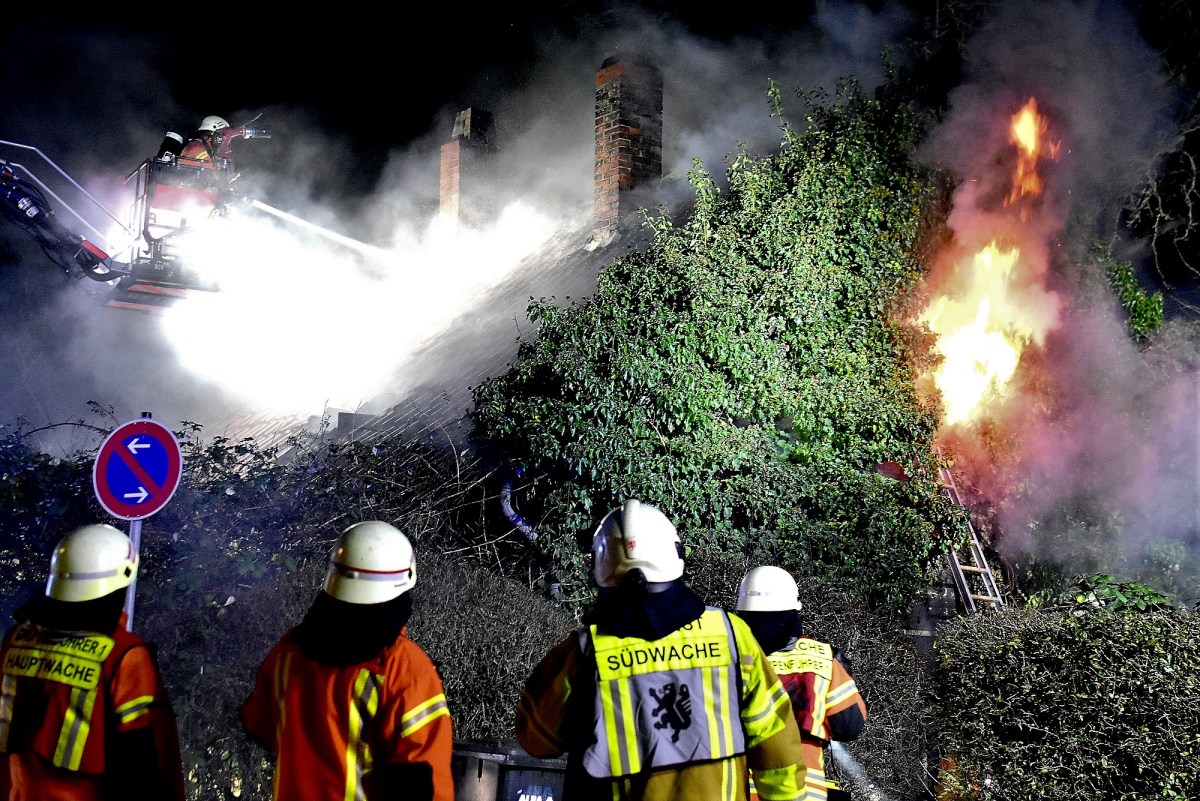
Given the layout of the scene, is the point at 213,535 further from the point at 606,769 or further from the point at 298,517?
the point at 606,769

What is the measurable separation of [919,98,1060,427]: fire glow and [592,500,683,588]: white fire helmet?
9268mm

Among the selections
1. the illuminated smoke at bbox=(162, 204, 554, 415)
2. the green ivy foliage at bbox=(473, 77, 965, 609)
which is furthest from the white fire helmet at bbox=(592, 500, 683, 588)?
the illuminated smoke at bbox=(162, 204, 554, 415)

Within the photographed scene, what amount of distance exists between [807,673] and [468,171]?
1472cm

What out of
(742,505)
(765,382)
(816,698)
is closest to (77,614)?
(816,698)

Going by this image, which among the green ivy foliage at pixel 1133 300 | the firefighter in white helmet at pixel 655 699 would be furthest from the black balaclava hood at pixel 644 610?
the green ivy foliage at pixel 1133 300

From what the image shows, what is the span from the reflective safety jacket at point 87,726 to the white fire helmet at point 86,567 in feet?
0.43

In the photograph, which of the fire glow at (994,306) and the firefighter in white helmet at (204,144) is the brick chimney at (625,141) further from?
the firefighter in white helmet at (204,144)

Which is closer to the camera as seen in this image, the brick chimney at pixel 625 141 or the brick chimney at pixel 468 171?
the brick chimney at pixel 625 141

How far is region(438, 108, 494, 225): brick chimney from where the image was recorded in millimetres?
17891

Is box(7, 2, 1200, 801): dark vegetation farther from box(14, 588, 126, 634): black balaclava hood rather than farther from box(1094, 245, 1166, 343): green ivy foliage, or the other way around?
box(1094, 245, 1166, 343): green ivy foliage

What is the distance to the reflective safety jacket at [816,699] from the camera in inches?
171

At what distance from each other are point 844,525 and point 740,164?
4.01m

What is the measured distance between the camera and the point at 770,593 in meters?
4.57

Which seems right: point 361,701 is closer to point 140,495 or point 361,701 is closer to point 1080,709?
point 140,495
